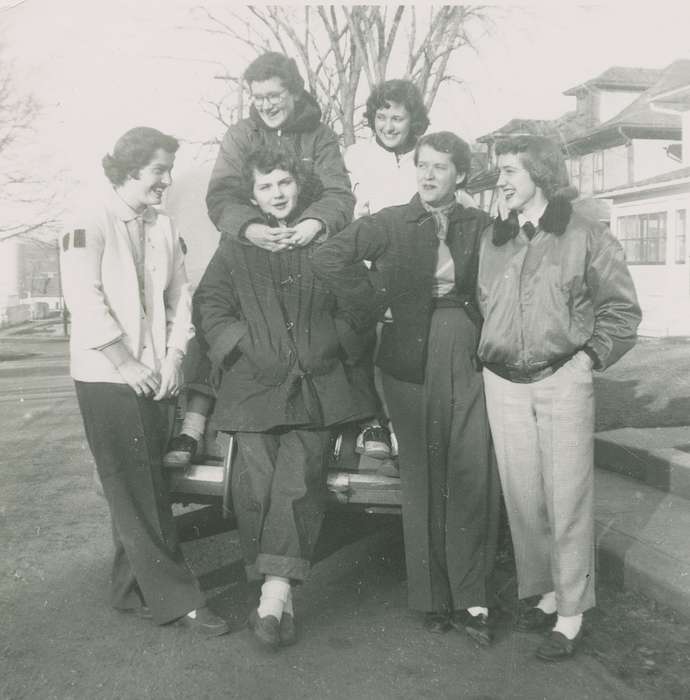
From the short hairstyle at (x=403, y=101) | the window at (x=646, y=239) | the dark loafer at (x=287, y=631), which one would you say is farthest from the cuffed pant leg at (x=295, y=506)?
the window at (x=646, y=239)

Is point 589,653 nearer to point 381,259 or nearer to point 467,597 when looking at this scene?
point 467,597

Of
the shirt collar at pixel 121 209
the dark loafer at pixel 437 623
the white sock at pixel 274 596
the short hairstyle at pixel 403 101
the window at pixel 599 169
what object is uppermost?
the window at pixel 599 169

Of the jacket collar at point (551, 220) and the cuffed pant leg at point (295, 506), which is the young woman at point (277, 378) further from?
the jacket collar at point (551, 220)

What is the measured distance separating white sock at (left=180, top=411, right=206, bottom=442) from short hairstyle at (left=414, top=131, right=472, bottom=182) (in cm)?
144

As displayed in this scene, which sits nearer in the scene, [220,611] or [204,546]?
[220,611]

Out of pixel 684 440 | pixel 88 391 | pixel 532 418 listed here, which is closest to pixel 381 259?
pixel 532 418

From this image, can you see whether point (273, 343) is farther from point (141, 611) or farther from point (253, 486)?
point (141, 611)

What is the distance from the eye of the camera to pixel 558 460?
294 cm

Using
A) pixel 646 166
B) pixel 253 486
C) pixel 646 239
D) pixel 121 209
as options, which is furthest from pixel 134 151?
pixel 646 166

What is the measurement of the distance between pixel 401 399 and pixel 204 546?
1.66m

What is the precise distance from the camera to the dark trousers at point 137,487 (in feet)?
10.1

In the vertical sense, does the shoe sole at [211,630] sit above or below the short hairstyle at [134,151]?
below

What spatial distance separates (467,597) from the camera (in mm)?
3102

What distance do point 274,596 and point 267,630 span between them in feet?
0.50
